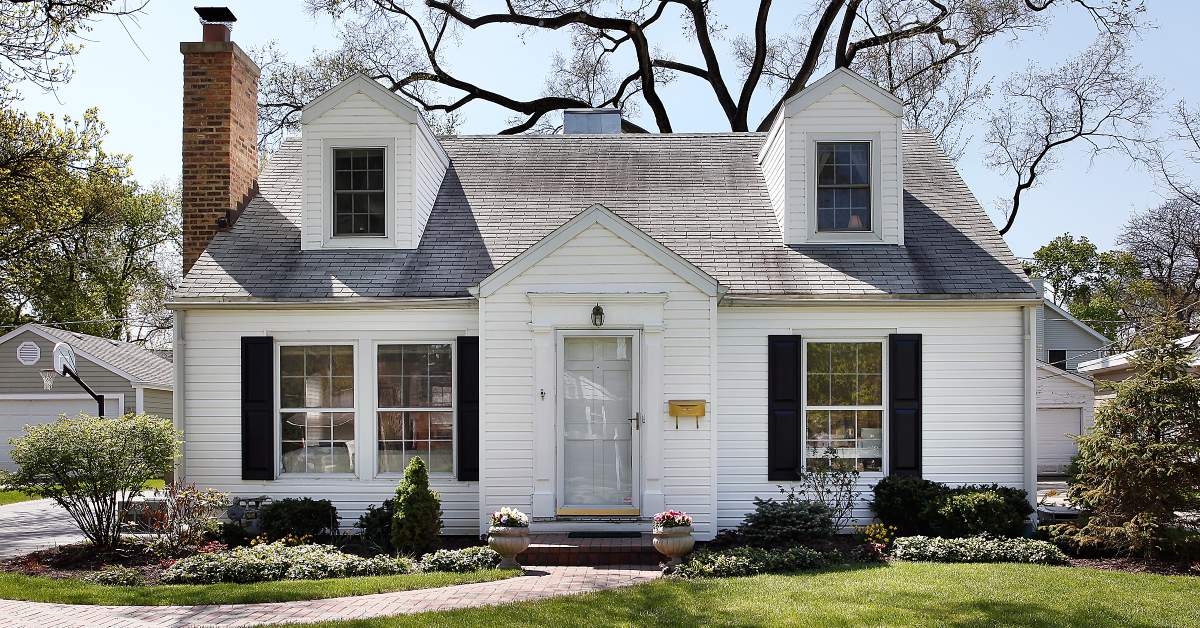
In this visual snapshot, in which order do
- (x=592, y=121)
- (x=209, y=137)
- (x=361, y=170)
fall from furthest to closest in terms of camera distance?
(x=592, y=121), (x=209, y=137), (x=361, y=170)

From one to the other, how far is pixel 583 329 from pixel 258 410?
4.28 metres

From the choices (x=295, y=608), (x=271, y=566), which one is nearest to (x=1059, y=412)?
(x=271, y=566)

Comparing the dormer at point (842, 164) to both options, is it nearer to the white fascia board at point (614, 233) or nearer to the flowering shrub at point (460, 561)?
the white fascia board at point (614, 233)

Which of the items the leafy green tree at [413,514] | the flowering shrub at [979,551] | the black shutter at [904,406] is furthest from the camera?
the black shutter at [904,406]

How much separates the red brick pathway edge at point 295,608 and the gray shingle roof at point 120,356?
16.3 meters

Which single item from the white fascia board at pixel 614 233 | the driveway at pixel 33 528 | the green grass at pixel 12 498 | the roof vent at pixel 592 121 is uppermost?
the roof vent at pixel 592 121

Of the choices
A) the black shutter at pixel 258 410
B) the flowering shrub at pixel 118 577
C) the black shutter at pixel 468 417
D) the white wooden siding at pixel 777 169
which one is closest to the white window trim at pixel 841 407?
the white wooden siding at pixel 777 169

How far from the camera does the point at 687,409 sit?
432 inches

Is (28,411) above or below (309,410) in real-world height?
below

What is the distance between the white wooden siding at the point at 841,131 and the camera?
12547 millimetres

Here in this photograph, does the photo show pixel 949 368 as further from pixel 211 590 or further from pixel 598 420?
pixel 211 590

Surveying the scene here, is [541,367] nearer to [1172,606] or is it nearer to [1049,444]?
[1172,606]

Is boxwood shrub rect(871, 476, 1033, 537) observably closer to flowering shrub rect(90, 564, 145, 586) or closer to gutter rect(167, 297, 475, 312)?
gutter rect(167, 297, 475, 312)

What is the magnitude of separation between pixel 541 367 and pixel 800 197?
174 inches
